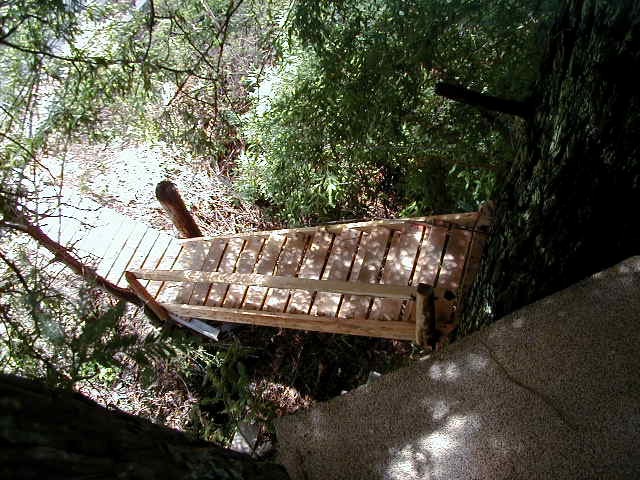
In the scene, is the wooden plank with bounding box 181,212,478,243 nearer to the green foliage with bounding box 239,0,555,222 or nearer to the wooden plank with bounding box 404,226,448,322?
the wooden plank with bounding box 404,226,448,322

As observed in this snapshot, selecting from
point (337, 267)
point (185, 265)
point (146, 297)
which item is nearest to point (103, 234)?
point (185, 265)

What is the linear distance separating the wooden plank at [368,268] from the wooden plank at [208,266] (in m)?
1.55

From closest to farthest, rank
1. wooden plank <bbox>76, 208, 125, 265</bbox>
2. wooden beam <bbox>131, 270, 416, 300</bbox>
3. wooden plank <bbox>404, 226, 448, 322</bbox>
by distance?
wooden beam <bbox>131, 270, 416, 300</bbox>
wooden plank <bbox>404, 226, 448, 322</bbox>
wooden plank <bbox>76, 208, 125, 265</bbox>

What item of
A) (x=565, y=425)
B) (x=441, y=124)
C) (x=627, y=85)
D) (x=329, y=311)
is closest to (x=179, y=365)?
(x=329, y=311)

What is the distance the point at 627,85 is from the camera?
65.0 inches

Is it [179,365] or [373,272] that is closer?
[373,272]

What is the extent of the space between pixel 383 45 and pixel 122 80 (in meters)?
1.81

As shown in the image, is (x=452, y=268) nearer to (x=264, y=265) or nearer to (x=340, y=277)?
(x=340, y=277)

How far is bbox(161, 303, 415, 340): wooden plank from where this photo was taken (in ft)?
13.4

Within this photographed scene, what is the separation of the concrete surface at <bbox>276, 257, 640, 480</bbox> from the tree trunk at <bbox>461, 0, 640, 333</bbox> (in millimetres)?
143

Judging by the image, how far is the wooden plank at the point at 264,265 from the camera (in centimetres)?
495

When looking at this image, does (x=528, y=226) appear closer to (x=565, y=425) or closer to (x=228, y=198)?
(x=565, y=425)

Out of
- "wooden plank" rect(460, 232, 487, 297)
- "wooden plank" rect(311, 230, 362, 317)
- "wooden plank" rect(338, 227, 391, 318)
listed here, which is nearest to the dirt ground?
"wooden plank" rect(311, 230, 362, 317)

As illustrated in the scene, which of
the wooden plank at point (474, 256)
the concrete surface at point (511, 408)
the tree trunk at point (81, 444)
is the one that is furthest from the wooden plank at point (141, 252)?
the tree trunk at point (81, 444)
